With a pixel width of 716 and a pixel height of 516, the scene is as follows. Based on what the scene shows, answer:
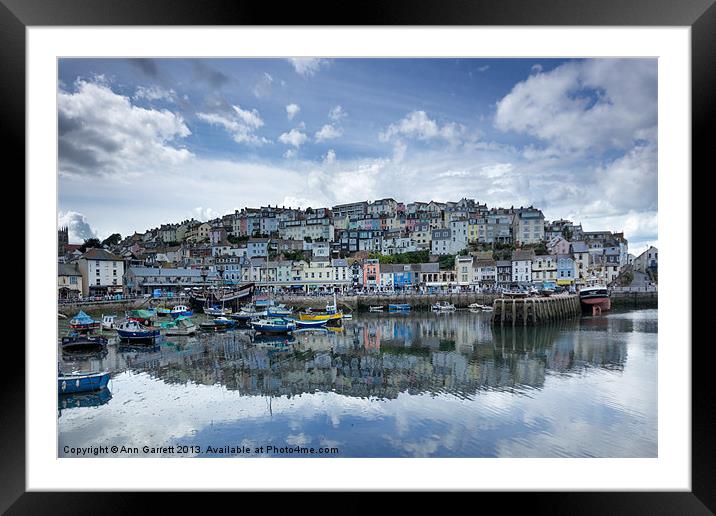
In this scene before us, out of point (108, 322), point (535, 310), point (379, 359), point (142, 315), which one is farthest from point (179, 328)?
point (535, 310)

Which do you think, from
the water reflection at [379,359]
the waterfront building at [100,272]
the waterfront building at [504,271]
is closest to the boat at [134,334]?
the water reflection at [379,359]

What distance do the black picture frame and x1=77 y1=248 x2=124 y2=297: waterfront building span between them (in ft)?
13.2

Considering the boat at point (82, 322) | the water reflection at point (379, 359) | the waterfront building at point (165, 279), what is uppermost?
the waterfront building at point (165, 279)

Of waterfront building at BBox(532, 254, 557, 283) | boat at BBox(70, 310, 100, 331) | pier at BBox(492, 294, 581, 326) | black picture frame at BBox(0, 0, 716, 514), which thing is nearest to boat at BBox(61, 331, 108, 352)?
boat at BBox(70, 310, 100, 331)

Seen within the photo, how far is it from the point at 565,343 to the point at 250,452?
6046 millimetres

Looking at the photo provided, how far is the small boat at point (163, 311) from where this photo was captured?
10105 mm

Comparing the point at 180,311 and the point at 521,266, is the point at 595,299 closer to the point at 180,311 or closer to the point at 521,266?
the point at 521,266

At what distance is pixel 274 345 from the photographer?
7.71 metres

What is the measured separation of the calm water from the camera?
3.15 metres

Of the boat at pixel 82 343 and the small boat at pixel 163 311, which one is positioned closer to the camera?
the boat at pixel 82 343
